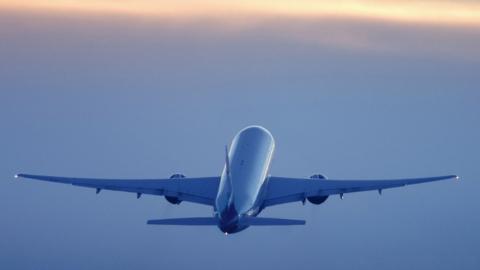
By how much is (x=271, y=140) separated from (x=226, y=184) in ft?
56.3

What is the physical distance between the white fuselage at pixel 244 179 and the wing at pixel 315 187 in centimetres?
115

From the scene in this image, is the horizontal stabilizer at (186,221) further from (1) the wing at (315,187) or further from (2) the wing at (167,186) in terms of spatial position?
(1) the wing at (315,187)

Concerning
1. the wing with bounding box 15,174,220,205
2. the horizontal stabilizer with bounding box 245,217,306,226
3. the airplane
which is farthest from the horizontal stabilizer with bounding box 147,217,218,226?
the wing with bounding box 15,174,220,205

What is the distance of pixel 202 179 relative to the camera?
14050cm

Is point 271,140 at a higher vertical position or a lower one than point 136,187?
higher

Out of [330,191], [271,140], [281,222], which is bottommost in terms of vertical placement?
[281,222]

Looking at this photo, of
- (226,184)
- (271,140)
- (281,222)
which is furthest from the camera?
(271,140)

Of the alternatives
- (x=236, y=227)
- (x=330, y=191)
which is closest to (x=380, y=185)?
(x=330, y=191)

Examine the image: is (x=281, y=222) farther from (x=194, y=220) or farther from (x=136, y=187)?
(x=136, y=187)

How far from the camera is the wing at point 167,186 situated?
5364 inches

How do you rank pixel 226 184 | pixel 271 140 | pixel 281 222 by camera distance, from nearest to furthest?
pixel 281 222
pixel 226 184
pixel 271 140

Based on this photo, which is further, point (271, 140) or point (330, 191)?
point (271, 140)

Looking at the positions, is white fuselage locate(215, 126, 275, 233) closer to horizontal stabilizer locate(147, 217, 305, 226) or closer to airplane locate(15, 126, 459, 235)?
airplane locate(15, 126, 459, 235)

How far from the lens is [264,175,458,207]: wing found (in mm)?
136750
